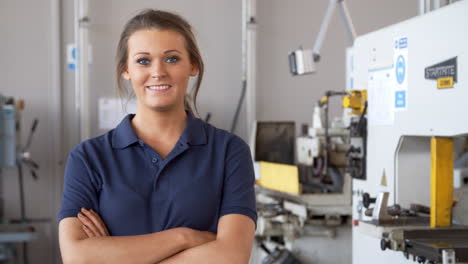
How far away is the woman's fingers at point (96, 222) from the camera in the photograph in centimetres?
131

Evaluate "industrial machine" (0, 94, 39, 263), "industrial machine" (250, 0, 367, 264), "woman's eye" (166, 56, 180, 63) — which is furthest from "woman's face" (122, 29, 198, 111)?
"industrial machine" (0, 94, 39, 263)

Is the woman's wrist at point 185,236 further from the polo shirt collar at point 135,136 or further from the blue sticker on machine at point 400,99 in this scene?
the blue sticker on machine at point 400,99

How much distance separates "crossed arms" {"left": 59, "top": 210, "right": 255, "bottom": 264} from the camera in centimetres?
130

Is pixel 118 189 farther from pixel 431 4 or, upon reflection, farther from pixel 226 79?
pixel 226 79

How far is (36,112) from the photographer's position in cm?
411

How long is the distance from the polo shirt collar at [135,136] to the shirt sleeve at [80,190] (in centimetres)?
9

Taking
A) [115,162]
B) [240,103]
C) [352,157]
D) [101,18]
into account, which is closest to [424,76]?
[352,157]

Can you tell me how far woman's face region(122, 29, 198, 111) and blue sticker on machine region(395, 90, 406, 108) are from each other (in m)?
0.96

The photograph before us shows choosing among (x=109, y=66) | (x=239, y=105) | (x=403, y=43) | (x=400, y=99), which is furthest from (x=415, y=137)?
(x=109, y=66)

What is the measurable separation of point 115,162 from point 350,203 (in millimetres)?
1902

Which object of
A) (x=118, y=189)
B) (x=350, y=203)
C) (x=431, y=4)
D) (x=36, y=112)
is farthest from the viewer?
(x=36, y=112)

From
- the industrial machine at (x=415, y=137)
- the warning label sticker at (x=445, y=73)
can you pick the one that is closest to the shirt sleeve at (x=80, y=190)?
the industrial machine at (x=415, y=137)

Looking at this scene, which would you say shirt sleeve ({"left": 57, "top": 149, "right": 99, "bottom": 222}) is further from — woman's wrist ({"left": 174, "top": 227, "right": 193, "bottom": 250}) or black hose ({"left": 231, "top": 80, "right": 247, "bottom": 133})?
black hose ({"left": 231, "top": 80, "right": 247, "bottom": 133})

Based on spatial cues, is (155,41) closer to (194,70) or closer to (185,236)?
(194,70)
